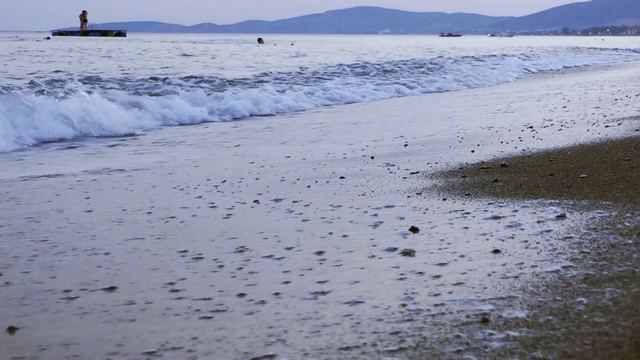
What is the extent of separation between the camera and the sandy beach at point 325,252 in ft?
7.57

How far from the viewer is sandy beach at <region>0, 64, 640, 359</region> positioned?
7.57 ft

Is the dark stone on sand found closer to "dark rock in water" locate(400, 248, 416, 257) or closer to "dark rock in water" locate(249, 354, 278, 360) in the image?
"dark rock in water" locate(400, 248, 416, 257)

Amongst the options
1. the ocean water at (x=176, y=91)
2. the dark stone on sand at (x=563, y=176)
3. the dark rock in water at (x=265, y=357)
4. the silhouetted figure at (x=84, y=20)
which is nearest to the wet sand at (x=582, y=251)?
the dark stone on sand at (x=563, y=176)

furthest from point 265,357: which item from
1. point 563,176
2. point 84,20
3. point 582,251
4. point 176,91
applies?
point 84,20

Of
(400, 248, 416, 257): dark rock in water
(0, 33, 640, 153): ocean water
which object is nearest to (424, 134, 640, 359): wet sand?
(400, 248, 416, 257): dark rock in water

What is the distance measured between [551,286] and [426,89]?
12918 mm

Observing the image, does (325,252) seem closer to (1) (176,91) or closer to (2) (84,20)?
(1) (176,91)

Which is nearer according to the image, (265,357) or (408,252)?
(265,357)

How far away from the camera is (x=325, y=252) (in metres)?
3.31

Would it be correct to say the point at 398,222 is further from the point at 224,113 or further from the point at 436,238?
the point at 224,113

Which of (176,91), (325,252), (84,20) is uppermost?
(84,20)

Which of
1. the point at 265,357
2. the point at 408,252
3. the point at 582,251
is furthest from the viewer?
the point at 408,252

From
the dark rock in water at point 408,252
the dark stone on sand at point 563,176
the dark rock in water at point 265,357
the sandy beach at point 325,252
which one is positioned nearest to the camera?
the dark rock in water at point 265,357

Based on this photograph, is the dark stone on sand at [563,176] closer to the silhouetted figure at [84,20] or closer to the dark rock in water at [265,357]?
the dark rock in water at [265,357]
